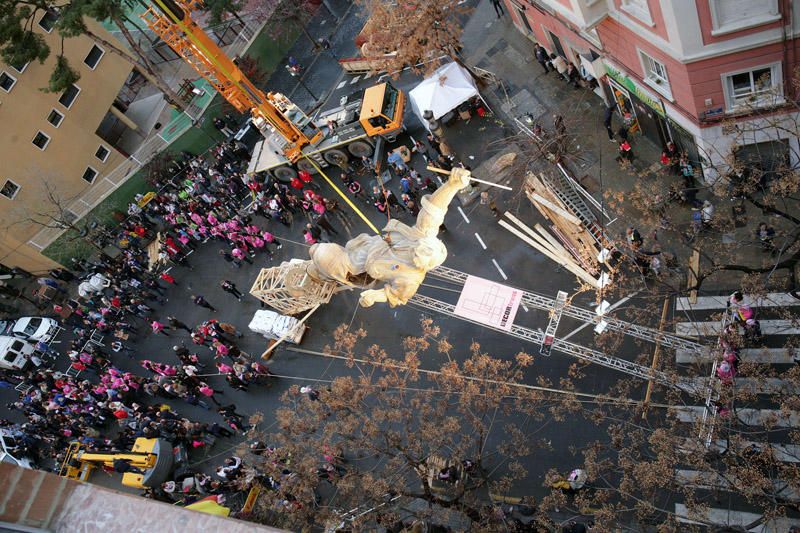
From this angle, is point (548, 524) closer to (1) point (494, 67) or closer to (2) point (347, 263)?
(2) point (347, 263)

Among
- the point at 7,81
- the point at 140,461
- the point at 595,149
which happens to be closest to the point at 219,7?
the point at 7,81

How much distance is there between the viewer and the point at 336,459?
28.4 metres

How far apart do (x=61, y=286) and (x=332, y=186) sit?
19635 millimetres

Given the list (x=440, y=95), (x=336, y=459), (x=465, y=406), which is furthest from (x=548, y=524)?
(x=440, y=95)

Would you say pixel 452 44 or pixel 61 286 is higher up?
pixel 452 44

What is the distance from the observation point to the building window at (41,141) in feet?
148

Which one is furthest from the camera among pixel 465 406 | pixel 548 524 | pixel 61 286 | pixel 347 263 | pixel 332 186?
pixel 61 286

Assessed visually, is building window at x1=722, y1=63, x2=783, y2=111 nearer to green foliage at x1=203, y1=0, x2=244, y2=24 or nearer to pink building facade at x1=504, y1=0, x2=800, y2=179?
pink building facade at x1=504, y1=0, x2=800, y2=179

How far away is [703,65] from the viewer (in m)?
24.7

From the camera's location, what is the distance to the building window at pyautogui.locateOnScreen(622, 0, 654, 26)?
25.0m

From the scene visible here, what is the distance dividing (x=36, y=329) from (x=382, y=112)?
80.5 ft

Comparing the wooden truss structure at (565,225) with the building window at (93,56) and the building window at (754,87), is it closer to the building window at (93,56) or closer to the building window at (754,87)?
the building window at (754,87)

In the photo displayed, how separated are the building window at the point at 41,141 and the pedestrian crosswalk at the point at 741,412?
127 feet

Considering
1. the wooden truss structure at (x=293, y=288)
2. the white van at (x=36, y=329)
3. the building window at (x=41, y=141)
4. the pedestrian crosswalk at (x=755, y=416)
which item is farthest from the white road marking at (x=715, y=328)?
the building window at (x=41, y=141)
